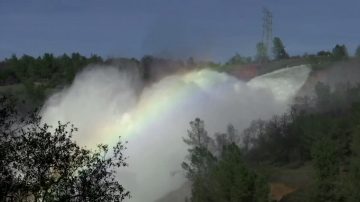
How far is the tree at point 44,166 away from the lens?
2431 cm

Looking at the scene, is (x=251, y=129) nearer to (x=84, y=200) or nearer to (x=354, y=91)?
(x=354, y=91)

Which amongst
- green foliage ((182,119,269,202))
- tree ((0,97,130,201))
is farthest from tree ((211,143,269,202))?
tree ((0,97,130,201))

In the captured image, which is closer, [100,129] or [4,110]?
[4,110]

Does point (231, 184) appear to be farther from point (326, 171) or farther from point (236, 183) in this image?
point (326, 171)

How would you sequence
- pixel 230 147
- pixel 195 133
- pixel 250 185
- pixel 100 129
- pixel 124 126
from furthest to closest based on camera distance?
pixel 100 129, pixel 124 126, pixel 195 133, pixel 230 147, pixel 250 185

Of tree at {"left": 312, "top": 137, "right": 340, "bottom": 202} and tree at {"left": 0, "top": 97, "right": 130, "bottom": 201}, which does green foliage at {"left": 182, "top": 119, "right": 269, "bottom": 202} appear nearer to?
tree at {"left": 312, "top": 137, "right": 340, "bottom": 202}

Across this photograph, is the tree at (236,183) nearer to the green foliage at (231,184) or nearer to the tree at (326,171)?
the green foliage at (231,184)

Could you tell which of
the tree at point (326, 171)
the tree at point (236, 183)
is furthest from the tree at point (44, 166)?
the tree at point (236, 183)

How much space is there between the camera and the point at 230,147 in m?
116

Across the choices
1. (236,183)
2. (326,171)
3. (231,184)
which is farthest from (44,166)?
(326,171)

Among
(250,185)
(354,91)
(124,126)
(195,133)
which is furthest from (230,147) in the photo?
(354,91)

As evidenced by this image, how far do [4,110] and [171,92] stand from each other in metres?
163

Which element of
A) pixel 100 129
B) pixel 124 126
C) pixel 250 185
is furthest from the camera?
pixel 100 129

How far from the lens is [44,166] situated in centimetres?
2455
